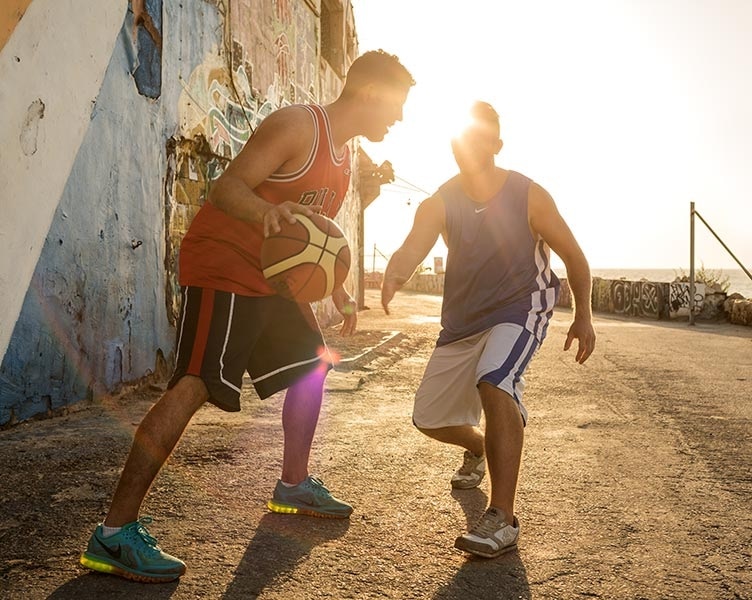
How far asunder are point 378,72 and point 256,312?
1.19 meters

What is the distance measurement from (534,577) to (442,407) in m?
1.22

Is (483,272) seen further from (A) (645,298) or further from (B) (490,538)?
(A) (645,298)

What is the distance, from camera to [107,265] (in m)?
6.49

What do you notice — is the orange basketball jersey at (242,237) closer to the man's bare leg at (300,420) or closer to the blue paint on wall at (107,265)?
the man's bare leg at (300,420)

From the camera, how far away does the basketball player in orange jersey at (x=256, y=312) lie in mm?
2926

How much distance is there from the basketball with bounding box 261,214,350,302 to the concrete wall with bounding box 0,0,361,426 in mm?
826

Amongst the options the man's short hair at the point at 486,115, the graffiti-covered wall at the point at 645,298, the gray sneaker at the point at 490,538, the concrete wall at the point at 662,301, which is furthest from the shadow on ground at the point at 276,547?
the graffiti-covered wall at the point at 645,298

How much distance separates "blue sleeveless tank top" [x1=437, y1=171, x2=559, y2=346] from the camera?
13.0 ft

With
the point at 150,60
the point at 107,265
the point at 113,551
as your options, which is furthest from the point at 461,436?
the point at 150,60

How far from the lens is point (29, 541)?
10.6 ft

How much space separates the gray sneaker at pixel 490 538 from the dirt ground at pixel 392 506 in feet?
0.17

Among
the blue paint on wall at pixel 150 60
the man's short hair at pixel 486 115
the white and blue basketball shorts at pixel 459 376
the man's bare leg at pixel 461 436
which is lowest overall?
the man's bare leg at pixel 461 436

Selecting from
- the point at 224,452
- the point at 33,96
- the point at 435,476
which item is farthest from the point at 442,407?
the point at 33,96

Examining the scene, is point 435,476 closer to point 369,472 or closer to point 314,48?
point 369,472
